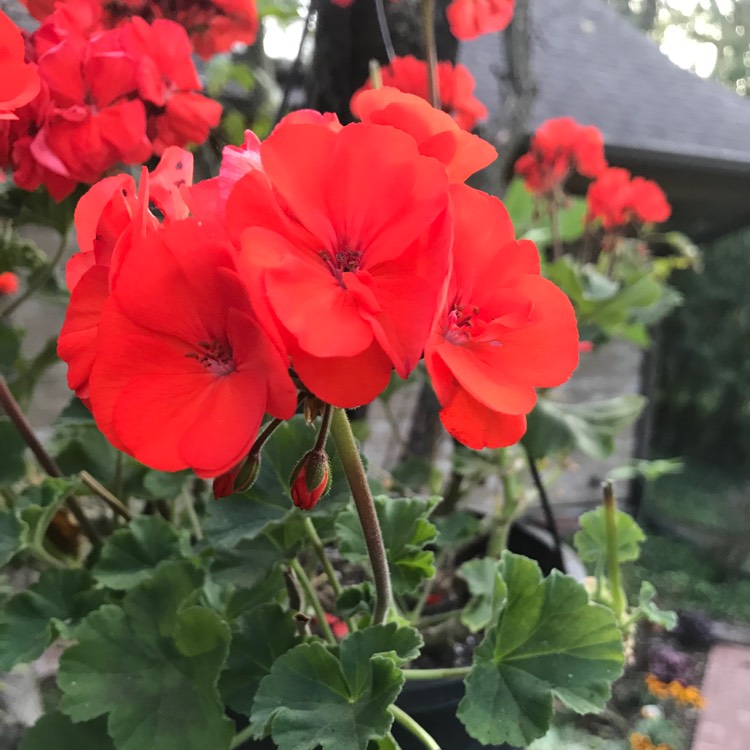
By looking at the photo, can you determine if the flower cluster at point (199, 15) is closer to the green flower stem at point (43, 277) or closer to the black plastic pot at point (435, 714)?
the green flower stem at point (43, 277)

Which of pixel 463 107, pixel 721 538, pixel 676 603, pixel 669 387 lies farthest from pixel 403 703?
pixel 669 387

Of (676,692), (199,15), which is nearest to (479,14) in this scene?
(199,15)

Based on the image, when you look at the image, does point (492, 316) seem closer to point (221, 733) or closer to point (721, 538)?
point (221, 733)

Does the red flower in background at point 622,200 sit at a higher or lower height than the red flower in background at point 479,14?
lower

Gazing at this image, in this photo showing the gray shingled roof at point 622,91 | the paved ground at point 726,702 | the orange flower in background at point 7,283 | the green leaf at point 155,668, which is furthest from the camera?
the gray shingled roof at point 622,91

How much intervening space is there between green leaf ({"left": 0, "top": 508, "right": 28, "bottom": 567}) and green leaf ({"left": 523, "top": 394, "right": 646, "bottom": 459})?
46 centimetres

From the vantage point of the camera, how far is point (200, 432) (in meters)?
0.23

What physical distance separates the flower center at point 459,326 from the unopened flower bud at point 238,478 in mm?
90

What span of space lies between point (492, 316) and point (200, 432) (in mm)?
121

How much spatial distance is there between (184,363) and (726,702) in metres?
2.35

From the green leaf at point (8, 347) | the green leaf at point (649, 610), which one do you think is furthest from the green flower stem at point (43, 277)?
the green leaf at point (649, 610)

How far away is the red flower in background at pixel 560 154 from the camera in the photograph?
106cm

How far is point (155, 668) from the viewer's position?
1.53 feet

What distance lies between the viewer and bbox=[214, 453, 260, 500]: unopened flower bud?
0.89 feet
